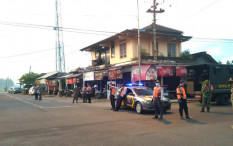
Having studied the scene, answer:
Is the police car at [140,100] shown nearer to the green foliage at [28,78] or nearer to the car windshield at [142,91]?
the car windshield at [142,91]

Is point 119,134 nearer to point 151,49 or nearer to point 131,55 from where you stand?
point 131,55

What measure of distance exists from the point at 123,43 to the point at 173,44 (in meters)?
6.27

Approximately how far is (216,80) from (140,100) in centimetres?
729

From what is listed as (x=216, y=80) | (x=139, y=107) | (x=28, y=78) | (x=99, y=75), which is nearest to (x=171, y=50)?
(x=99, y=75)

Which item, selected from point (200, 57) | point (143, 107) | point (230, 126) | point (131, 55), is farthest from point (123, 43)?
point (230, 126)

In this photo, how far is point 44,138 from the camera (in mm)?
6602

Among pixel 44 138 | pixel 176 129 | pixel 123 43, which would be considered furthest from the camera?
pixel 123 43

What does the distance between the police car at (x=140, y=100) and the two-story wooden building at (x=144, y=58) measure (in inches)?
275

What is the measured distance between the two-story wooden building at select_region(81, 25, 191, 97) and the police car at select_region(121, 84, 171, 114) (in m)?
6.97

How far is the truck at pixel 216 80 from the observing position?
15711mm

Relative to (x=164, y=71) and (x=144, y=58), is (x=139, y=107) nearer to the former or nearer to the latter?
(x=164, y=71)

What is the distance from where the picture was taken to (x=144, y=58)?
2203cm

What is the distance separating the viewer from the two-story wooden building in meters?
20.9

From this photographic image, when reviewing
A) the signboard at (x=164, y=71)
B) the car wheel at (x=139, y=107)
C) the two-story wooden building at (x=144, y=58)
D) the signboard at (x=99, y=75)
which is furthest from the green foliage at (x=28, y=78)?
the car wheel at (x=139, y=107)
